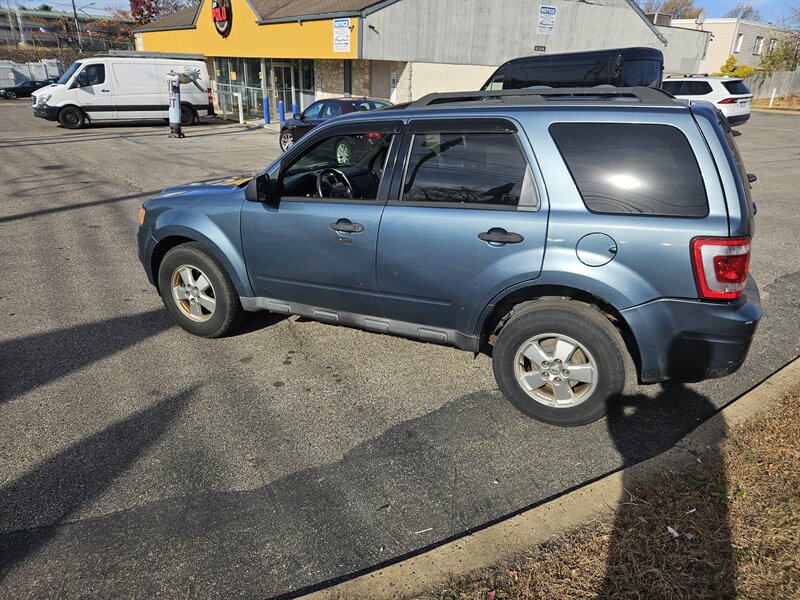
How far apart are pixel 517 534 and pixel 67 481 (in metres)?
2.29

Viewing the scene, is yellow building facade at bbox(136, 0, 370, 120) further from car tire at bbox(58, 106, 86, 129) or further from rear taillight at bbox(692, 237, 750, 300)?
rear taillight at bbox(692, 237, 750, 300)

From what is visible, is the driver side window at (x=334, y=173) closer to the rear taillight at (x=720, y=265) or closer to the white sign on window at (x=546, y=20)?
the rear taillight at (x=720, y=265)

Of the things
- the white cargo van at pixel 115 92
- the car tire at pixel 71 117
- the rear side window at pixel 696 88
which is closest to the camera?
the rear side window at pixel 696 88

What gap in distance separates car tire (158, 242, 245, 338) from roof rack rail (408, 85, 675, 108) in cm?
193

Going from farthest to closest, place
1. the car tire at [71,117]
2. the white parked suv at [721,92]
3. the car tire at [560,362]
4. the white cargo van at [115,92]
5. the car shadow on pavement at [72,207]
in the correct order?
the car tire at [71,117]
the white cargo van at [115,92]
the white parked suv at [721,92]
the car shadow on pavement at [72,207]
the car tire at [560,362]

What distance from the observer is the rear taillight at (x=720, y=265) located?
2.81 metres

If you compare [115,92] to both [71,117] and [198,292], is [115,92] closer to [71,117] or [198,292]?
[71,117]

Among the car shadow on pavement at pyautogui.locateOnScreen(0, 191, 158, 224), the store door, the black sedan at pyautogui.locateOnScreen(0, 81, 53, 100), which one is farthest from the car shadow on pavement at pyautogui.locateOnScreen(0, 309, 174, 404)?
the black sedan at pyautogui.locateOnScreen(0, 81, 53, 100)

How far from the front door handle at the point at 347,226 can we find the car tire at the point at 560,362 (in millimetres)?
1130

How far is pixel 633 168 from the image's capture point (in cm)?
297

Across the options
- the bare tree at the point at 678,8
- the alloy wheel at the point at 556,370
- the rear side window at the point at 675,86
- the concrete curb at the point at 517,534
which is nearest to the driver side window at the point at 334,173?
the alloy wheel at the point at 556,370

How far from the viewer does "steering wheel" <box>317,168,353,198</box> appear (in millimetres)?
4082

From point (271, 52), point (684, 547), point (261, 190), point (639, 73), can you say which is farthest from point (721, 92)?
point (684, 547)

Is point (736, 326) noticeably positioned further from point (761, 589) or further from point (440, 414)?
point (440, 414)
